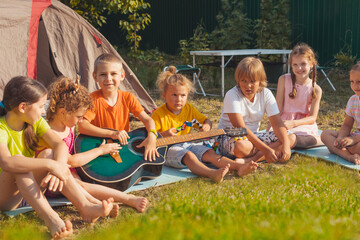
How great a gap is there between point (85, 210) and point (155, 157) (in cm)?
82

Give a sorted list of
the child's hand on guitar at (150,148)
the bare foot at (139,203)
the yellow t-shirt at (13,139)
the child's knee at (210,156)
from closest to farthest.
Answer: the yellow t-shirt at (13,139), the bare foot at (139,203), the child's hand on guitar at (150,148), the child's knee at (210,156)

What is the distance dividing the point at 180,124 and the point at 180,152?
0.35 meters

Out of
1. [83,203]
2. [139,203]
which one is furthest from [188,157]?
[83,203]

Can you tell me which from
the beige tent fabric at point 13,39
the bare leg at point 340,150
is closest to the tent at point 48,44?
the beige tent fabric at point 13,39

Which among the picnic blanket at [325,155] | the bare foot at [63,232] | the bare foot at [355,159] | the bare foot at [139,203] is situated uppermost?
the bare foot at [63,232]

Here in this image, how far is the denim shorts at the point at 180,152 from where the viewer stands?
3.48 m

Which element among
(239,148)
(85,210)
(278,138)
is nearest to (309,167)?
(278,138)

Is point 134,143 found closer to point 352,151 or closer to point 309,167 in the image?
point 309,167

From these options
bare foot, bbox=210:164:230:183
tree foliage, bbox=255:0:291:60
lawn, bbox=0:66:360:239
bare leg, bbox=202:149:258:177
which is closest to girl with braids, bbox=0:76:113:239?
lawn, bbox=0:66:360:239

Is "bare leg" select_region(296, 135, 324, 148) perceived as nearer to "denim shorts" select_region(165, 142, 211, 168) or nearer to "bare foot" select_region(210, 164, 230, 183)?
"denim shorts" select_region(165, 142, 211, 168)

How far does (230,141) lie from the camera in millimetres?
3561

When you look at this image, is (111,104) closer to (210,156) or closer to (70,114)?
(70,114)

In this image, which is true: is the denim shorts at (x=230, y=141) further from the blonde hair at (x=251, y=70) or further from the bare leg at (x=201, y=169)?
the blonde hair at (x=251, y=70)

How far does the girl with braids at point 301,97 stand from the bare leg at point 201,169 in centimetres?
116
